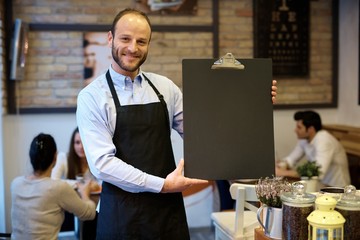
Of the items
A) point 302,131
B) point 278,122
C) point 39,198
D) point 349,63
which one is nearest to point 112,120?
point 39,198

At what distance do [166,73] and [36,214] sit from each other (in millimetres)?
2251

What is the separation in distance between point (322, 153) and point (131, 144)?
257 cm

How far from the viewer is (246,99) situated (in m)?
1.75

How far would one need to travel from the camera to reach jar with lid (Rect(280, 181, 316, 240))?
1.46 meters

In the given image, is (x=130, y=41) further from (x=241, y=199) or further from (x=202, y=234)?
(x=202, y=234)

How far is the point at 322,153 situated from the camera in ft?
13.1

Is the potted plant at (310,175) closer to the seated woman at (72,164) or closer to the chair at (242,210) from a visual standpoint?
the chair at (242,210)

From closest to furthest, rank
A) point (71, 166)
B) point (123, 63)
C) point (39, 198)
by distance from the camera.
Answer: point (123, 63), point (39, 198), point (71, 166)

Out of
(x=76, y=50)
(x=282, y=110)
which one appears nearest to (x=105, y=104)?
(x=76, y=50)

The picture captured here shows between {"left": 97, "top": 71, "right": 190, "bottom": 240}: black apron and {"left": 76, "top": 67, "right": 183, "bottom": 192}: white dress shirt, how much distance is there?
0.12 ft

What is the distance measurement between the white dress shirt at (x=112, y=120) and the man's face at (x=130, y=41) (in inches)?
4.2

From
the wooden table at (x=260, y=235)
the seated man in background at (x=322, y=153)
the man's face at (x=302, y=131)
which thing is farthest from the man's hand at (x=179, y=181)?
the man's face at (x=302, y=131)

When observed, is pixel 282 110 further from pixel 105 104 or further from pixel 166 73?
pixel 105 104

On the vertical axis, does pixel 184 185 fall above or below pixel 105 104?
below
